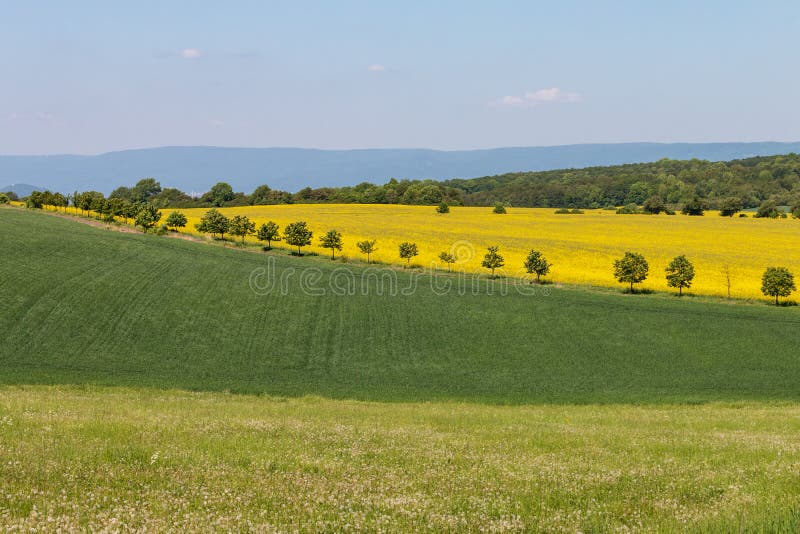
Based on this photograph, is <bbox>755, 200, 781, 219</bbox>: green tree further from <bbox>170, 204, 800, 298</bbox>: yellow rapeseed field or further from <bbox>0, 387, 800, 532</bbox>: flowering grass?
<bbox>0, 387, 800, 532</bbox>: flowering grass

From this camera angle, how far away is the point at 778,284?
5081 centimetres

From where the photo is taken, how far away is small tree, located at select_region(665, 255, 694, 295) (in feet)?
177

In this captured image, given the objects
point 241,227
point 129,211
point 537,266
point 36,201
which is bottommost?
point 537,266

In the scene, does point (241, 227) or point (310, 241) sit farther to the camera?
point (241, 227)

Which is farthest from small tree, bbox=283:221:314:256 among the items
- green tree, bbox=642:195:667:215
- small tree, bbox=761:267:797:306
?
green tree, bbox=642:195:667:215

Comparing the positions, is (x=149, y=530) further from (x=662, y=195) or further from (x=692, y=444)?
(x=662, y=195)

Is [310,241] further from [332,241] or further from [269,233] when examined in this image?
[332,241]

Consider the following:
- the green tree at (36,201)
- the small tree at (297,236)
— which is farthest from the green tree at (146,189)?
the small tree at (297,236)

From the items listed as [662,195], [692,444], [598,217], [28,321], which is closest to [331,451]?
[692,444]

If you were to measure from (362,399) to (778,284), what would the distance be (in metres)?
38.9

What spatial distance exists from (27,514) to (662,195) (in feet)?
487

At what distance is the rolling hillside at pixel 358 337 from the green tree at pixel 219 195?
85122 mm

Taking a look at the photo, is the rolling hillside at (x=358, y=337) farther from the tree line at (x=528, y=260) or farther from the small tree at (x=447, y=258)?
the small tree at (x=447, y=258)

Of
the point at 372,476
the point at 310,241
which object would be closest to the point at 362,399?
the point at 372,476
